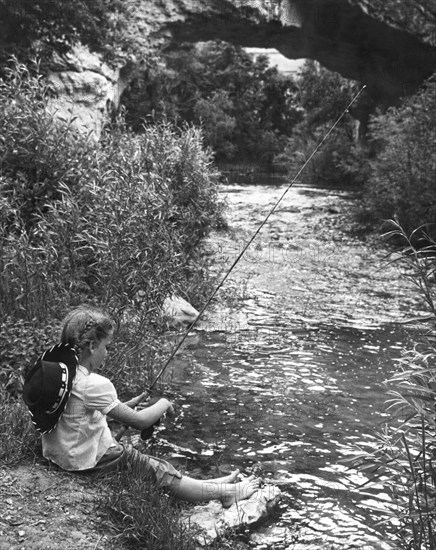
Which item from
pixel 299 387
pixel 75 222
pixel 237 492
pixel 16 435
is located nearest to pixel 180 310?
pixel 299 387

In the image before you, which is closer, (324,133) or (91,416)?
(91,416)

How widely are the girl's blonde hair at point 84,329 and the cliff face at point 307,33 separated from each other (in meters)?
10.6

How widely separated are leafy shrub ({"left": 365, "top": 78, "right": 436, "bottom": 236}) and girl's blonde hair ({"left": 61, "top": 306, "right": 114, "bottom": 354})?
35.5ft

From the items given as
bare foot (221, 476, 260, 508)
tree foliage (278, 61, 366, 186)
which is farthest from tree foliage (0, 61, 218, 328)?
tree foliage (278, 61, 366, 186)

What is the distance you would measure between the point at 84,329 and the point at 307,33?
17.5 metres

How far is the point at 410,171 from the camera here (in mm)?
14680

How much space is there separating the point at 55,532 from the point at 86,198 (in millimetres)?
4643

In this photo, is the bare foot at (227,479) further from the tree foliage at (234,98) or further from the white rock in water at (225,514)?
the tree foliage at (234,98)

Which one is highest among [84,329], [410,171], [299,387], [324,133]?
[84,329]

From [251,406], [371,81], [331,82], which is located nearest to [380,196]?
[371,81]

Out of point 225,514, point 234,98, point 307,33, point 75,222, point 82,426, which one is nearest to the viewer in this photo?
point 82,426

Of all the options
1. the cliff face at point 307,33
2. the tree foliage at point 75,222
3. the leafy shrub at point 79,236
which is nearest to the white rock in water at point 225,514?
the leafy shrub at point 79,236

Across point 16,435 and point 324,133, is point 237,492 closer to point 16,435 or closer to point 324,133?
point 16,435

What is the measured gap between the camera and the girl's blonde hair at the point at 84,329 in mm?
3910
